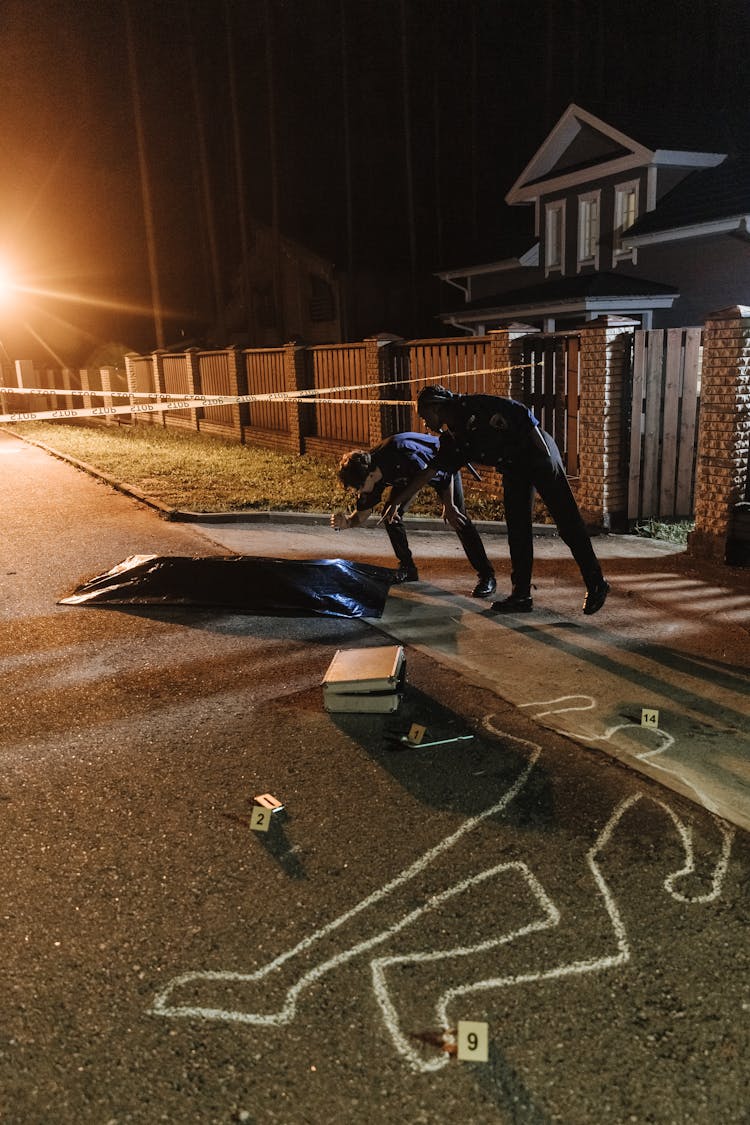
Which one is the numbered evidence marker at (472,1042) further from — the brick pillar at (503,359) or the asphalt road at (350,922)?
the brick pillar at (503,359)

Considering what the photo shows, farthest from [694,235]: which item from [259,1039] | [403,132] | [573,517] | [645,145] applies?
[403,132]

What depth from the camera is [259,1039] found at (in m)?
2.36

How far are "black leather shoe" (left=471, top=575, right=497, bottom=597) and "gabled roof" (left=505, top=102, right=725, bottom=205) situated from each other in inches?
658

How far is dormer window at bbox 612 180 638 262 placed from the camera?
20.2 m

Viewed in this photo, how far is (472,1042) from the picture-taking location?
2.30 meters

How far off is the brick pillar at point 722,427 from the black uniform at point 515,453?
7.48 ft

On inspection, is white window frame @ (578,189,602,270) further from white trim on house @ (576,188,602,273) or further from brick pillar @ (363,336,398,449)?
brick pillar @ (363,336,398,449)

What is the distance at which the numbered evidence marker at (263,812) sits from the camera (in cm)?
341

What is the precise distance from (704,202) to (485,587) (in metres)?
15.2

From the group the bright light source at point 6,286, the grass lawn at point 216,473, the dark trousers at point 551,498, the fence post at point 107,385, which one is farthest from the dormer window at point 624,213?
the bright light source at point 6,286

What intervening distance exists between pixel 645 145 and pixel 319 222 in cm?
2157

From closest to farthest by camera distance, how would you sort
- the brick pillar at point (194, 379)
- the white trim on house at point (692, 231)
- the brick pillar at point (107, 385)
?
the white trim on house at point (692, 231)
the brick pillar at point (194, 379)
the brick pillar at point (107, 385)

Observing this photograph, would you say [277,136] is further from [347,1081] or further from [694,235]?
[347,1081]

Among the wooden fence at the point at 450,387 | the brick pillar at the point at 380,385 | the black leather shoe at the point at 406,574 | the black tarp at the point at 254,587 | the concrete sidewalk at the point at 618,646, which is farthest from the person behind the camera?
the brick pillar at the point at 380,385
